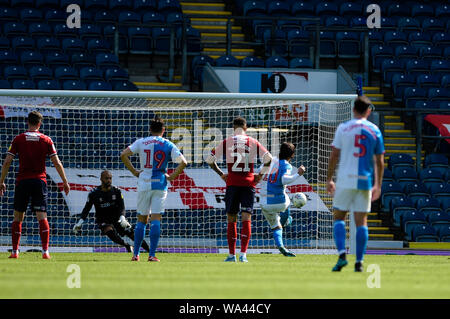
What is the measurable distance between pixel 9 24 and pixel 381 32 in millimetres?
10531

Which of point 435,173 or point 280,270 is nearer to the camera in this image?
point 280,270

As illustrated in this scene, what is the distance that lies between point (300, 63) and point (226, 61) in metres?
1.96

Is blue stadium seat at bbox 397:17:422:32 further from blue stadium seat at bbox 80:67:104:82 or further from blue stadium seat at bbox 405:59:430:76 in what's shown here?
blue stadium seat at bbox 80:67:104:82

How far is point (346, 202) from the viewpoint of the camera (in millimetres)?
8789

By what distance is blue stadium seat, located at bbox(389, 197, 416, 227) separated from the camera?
19691 millimetres

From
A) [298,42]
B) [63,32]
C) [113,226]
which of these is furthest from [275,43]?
[113,226]

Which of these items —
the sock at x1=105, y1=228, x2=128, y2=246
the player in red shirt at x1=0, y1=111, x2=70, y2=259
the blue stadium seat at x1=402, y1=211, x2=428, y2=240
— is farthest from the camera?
the blue stadium seat at x1=402, y1=211, x2=428, y2=240

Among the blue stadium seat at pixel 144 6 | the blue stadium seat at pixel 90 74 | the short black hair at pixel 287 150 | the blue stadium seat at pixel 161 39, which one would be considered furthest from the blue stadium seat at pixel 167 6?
the short black hair at pixel 287 150

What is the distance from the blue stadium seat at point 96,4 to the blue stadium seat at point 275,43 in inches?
180

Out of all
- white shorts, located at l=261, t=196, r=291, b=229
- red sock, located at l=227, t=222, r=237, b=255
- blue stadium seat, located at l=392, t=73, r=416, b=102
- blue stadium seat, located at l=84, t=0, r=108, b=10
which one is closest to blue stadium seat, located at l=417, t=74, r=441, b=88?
blue stadium seat, located at l=392, t=73, r=416, b=102

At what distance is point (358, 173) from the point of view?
8734mm

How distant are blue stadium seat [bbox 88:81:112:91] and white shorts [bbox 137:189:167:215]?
8763mm
